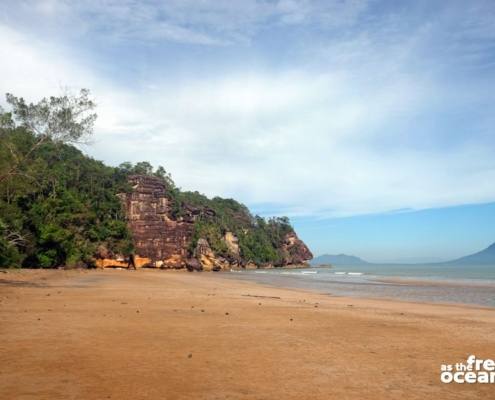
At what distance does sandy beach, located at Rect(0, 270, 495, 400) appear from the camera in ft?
17.4

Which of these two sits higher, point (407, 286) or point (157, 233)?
point (157, 233)

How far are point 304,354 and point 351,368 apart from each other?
1.16m

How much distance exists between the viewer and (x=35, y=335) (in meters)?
8.48

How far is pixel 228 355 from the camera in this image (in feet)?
23.8

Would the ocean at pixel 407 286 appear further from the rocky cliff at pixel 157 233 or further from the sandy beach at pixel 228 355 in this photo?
the rocky cliff at pixel 157 233

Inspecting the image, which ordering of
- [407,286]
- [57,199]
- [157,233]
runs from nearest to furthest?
[407,286], [57,199], [157,233]

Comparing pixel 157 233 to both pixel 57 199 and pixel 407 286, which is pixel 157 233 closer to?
pixel 57 199

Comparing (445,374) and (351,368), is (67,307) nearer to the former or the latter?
(351,368)

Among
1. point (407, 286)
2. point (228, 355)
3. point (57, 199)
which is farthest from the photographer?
point (57, 199)

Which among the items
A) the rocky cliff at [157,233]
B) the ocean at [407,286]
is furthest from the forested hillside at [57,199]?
the ocean at [407,286]

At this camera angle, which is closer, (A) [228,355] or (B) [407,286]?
(A) [228,355]

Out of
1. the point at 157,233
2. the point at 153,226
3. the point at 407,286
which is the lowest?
the point at 407,286

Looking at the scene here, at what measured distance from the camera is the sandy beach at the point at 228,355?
530 cm

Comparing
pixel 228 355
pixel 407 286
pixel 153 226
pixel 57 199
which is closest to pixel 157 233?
pixel 153 226
